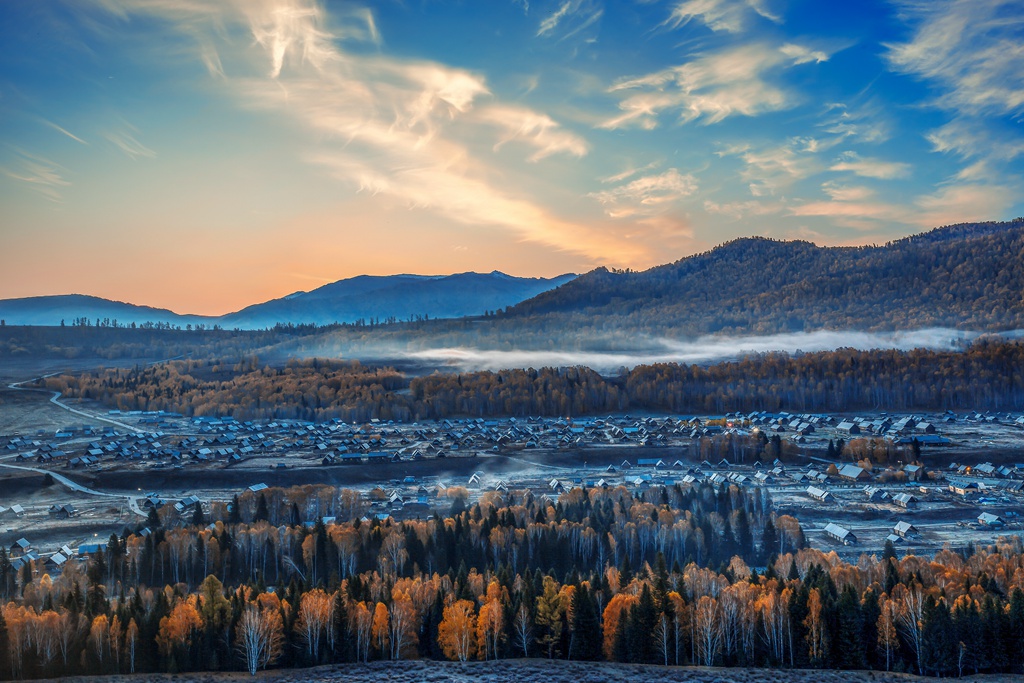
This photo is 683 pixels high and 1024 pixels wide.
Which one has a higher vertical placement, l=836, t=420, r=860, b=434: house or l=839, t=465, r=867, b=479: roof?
l=836, t=420, r=860, b=434: house

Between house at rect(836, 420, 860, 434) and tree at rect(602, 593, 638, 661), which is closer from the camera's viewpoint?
tree at rect(602, 593, 638, 661)

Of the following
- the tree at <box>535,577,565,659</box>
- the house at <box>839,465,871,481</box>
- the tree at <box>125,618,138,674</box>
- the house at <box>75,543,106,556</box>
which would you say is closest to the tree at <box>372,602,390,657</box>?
the tree at <box>535,577,565,659</box>

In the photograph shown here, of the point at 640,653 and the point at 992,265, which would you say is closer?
the point at 640,653

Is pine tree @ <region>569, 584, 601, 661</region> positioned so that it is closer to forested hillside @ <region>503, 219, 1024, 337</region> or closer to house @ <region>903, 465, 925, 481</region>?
house @ <region>903, 465, 925, 481</region>

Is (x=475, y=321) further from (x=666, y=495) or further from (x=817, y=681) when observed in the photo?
(x=817, y=681)

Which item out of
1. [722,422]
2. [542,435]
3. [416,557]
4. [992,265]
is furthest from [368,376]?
[992,265]

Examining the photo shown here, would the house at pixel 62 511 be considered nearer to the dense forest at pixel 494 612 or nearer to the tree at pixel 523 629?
the dense forest at pixel 494 612
